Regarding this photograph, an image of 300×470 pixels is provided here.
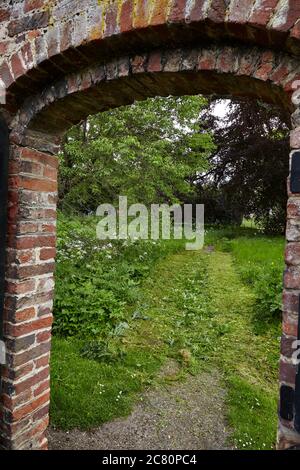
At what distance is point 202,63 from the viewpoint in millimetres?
1845

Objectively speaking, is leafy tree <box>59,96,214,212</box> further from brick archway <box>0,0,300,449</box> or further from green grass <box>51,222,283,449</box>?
brick archway <box>0,0,300,449</box>

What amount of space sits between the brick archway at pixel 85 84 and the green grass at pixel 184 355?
0.96 metres

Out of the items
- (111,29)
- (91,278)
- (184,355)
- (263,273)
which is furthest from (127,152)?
(111,29)

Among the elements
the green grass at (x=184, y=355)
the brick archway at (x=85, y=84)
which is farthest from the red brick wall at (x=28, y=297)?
the green grass at (x=184, y=355)

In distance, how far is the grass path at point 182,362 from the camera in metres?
3.28

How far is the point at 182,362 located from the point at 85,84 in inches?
133

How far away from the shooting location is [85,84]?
213cm

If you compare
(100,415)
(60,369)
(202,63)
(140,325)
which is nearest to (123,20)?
(202,63)

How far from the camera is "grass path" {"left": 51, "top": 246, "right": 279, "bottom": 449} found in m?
3.28

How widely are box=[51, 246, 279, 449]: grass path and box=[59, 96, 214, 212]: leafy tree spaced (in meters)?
2.17

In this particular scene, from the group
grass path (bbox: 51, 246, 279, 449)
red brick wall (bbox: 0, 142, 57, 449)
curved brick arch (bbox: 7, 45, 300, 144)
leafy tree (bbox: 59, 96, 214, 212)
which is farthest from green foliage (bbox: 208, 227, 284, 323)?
curved brick arch (bbox: 7, 45, 300, 144)

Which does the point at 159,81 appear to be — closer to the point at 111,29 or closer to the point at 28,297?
the point at 111,29

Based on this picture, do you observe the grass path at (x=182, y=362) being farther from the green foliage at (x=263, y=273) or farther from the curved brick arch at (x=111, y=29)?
the curved brick arch at (x=111, y=29)

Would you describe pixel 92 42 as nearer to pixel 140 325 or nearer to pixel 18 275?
pixel 18 275
